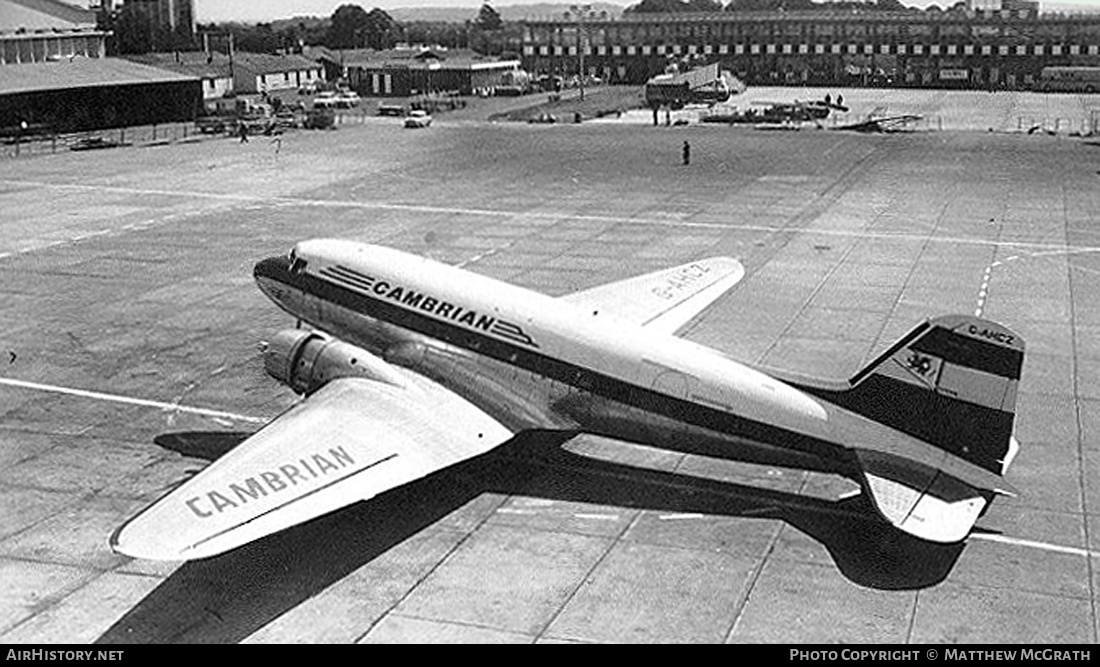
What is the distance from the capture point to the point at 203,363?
38.0 meters

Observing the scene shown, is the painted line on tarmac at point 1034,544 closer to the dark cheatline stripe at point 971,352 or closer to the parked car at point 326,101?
the dark cheatline stripe at point 971,352

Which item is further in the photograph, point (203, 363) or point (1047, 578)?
point (203, 363)

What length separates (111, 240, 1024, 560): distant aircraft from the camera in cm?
2248

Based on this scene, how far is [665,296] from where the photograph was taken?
3634 cm

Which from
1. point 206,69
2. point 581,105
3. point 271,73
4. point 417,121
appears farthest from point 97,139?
point 581,105

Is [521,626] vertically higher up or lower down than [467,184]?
lower down

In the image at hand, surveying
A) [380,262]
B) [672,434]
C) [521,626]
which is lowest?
[521,626]

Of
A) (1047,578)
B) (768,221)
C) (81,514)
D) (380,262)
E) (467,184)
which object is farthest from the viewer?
(467,184)

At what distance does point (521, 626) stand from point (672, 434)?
682 centimetres

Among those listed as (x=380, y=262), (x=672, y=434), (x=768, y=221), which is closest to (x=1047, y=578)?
(x=672, y=434)

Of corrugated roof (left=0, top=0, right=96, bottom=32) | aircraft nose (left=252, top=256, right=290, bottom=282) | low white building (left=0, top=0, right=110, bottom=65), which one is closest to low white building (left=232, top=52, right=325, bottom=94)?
low white building (left=0, top=0, right=110, bottom=65)

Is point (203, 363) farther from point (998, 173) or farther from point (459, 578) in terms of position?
point (998, 173)

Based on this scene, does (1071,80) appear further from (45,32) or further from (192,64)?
(45,32)

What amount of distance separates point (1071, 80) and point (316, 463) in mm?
172599
